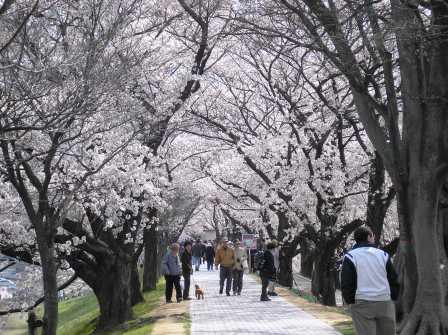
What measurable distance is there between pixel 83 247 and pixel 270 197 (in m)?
12.6

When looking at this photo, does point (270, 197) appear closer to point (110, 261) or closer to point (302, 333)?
point (110, 261)

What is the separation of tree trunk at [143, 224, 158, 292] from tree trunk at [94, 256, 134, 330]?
812 centimetres

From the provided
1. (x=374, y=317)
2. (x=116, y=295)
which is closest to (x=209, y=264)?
(x=116, y=295)

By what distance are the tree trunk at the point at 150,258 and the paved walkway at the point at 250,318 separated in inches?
288

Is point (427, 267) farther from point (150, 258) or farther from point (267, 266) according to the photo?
point (150, 258)

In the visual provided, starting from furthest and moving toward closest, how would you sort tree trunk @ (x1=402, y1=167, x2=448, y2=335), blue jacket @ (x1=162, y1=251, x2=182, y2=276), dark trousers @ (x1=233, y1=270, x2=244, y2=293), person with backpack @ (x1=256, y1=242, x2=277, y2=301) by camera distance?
dark trousers @ (x1=233, y1=270, x2=244, y2=293) → blue jacket @ (x1=162, y1=251, x2=182, y2=276) → person with backpack @ (x1=256, y1=242, x2=277, y2=301) → tree trunk @ (x1=402, y1=167, x2=448, y2=335)

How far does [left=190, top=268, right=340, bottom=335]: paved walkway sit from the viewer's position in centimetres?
1441

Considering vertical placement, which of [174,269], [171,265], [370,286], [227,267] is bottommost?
[370,286]

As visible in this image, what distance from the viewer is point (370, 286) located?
7.71 metres

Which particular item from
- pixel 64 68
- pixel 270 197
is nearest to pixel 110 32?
pixel 64 68

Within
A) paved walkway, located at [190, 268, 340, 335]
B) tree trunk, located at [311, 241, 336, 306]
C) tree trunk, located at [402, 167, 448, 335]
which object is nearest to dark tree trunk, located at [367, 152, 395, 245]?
paved walkway, located at [190, 268, 340, 335]

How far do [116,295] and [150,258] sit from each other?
10.5 metres

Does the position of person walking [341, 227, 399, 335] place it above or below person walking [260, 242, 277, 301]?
below

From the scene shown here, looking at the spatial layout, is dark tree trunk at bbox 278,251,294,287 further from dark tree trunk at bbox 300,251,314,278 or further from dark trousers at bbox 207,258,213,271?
dark trousers at bbox 207,258,213,271
